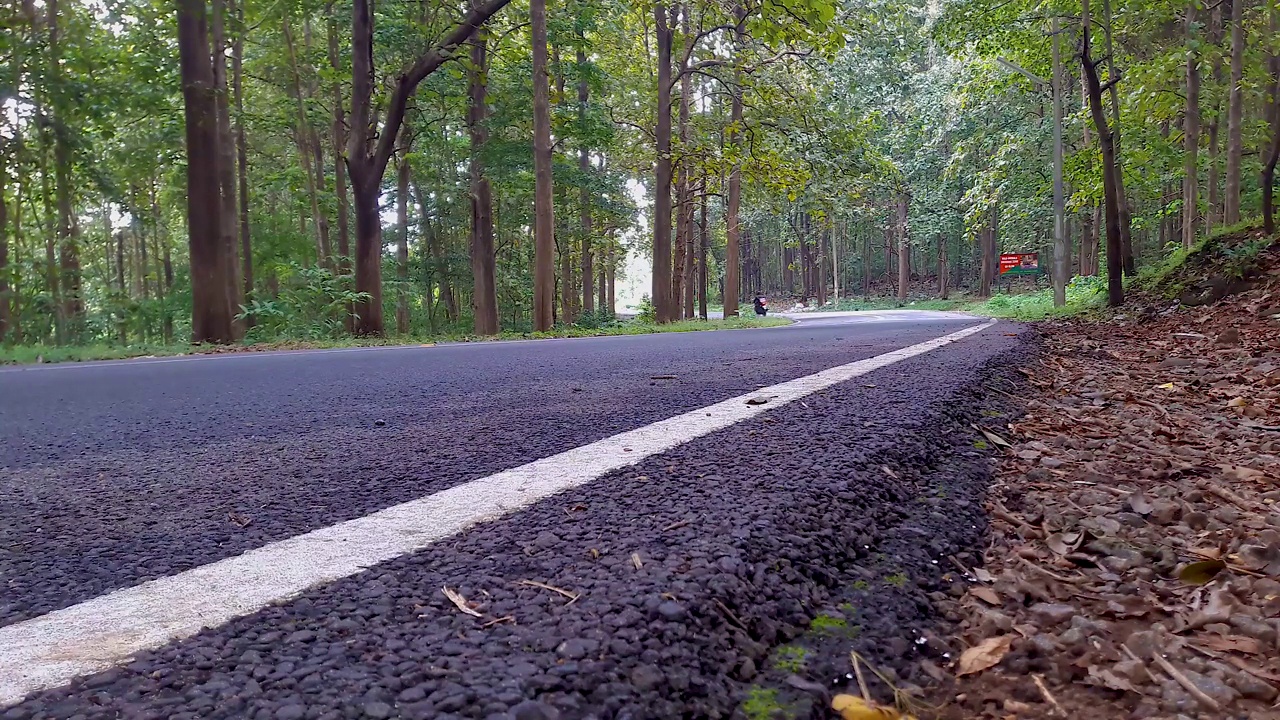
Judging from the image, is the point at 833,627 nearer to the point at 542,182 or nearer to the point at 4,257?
the point at 542,182

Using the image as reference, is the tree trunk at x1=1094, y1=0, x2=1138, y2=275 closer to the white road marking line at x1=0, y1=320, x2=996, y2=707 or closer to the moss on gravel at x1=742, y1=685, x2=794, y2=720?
the white road marking line at x1=0, y1=320, x2=996, y2=707

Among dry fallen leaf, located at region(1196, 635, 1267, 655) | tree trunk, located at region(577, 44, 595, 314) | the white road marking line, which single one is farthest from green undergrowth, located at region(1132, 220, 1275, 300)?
tree trunk, located at region(577, 44, 595, 314)

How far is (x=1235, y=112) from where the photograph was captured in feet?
42.2

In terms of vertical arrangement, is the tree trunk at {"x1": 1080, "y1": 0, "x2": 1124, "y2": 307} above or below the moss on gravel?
above

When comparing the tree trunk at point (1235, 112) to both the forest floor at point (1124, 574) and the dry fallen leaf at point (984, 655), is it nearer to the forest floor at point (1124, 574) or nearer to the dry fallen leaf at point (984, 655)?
the forest floor at point (1124, 574)

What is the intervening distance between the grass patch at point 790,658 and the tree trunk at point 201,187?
11.3m

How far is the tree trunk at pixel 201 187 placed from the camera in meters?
10.5

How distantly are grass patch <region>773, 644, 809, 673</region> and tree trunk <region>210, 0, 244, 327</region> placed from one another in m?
13.6

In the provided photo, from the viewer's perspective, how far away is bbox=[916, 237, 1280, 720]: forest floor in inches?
40.8

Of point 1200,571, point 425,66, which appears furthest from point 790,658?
point 425,66

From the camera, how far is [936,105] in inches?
1118

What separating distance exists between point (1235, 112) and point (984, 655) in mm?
15882

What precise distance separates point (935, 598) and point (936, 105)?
30.8 meters

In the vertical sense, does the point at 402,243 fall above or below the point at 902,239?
below
